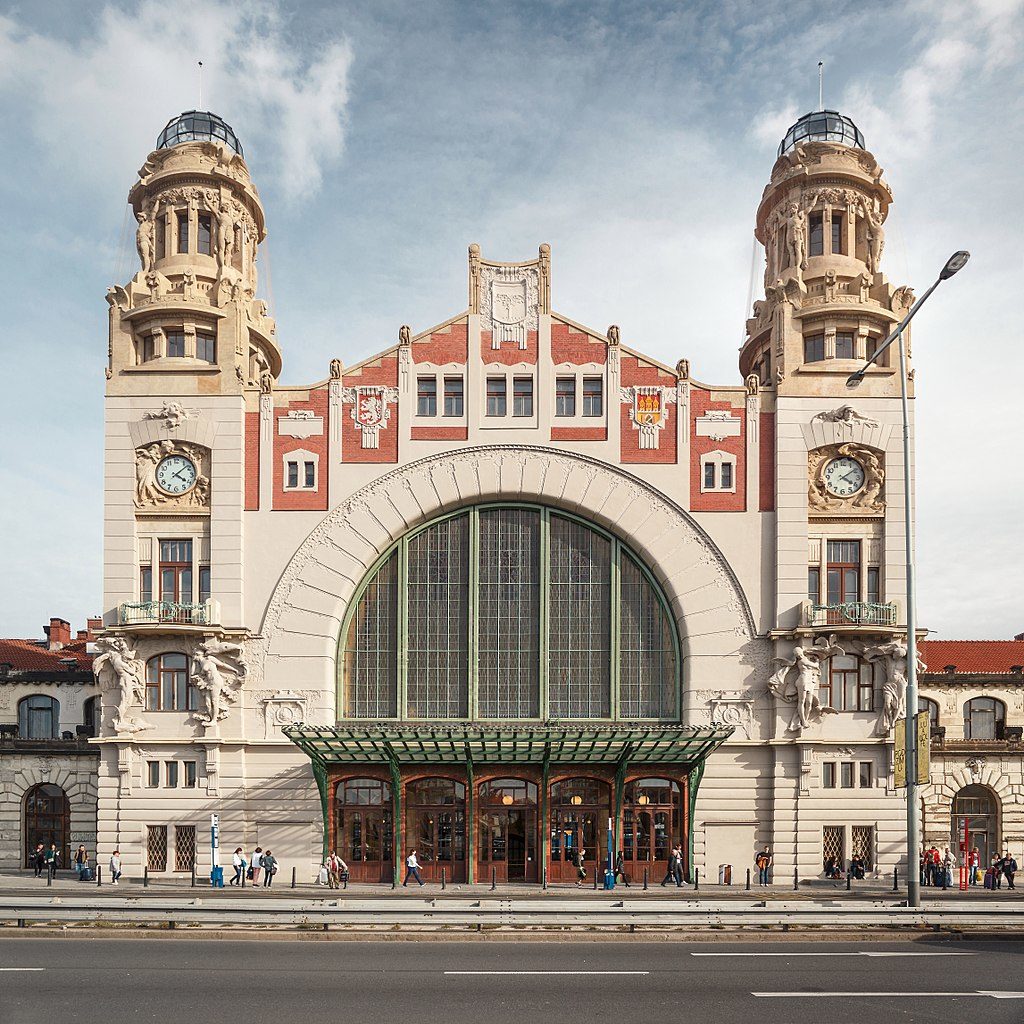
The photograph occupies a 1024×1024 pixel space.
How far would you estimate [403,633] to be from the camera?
47.7 meters

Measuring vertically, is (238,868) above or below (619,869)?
above

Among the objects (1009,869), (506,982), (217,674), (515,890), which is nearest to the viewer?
(506,982)

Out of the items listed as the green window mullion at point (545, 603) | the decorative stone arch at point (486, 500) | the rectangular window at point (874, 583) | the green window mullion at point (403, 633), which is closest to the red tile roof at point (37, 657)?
the decorative stone arch at point (486, 500)

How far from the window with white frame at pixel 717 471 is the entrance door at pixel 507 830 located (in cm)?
1509

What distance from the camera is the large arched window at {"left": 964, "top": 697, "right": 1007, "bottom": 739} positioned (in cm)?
5350

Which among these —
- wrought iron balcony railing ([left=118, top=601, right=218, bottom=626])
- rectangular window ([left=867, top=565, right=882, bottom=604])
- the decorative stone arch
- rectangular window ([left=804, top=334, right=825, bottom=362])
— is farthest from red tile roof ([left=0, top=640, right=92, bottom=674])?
rectangular window ([left=804, top=334, right=825, bottom=362])

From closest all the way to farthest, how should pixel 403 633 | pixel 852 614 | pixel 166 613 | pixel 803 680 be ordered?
pixel 803 680 < pixel 852 614 < pixel 166 613 < pixel 403 633

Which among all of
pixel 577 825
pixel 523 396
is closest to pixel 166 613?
pixel 523 396

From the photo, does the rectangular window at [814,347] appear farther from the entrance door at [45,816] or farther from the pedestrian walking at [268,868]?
the entrance door at [45,816]

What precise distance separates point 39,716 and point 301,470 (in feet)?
64.7

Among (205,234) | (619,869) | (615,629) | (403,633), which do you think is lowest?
(619,869)

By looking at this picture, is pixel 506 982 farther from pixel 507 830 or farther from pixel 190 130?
pixel 190 130

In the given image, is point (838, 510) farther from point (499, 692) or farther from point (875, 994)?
point (875, 994)

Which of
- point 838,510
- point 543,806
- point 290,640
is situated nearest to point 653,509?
point 838,510
